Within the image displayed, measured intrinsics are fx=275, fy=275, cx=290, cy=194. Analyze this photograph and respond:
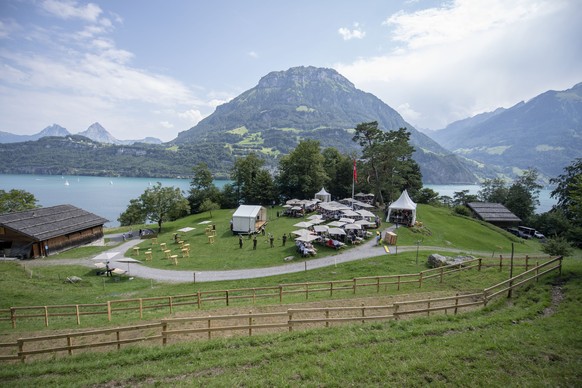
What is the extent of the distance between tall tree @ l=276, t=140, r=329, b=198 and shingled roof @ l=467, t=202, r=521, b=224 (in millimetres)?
30082

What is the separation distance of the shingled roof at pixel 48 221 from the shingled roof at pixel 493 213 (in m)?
64.7

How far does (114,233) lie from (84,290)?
96.9 ft

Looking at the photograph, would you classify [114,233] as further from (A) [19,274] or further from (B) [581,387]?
(B) [581,387]

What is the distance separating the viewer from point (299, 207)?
44406 millimetres

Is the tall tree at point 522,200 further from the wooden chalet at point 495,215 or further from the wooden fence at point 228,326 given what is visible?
the wooden fence at point 228,326

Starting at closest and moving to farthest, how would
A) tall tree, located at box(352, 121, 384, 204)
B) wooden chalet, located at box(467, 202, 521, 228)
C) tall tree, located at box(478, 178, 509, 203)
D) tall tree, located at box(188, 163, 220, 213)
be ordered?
1. tall tree, located at box(352, 121, 384, 204)
2. wooden chalet, located at box(467, 202, 521, 228)
3. tall tree, located at box(188, 163, 220, 213)
4. tall tree, located at box(478, 178, 509, 203)

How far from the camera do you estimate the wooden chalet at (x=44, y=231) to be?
2970 centimetres

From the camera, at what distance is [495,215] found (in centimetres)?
5203

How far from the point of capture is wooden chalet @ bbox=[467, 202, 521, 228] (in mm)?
50844

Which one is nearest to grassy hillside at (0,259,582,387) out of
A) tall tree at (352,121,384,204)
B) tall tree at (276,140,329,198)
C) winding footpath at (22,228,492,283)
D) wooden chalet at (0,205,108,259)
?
winding footpath at (22,228,492,283)

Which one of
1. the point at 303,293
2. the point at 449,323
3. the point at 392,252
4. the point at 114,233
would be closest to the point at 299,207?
the point at 392,252

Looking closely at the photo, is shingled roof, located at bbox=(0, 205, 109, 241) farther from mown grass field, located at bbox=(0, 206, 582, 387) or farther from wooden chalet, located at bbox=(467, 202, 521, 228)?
wooden chalet, located at bbox=(467, 202, 521, 228)

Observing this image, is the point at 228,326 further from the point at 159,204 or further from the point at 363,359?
the point at 159,204

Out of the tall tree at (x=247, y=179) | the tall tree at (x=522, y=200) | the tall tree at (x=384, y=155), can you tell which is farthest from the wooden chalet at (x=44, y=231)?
the tall tree at (x=522, y=200)
